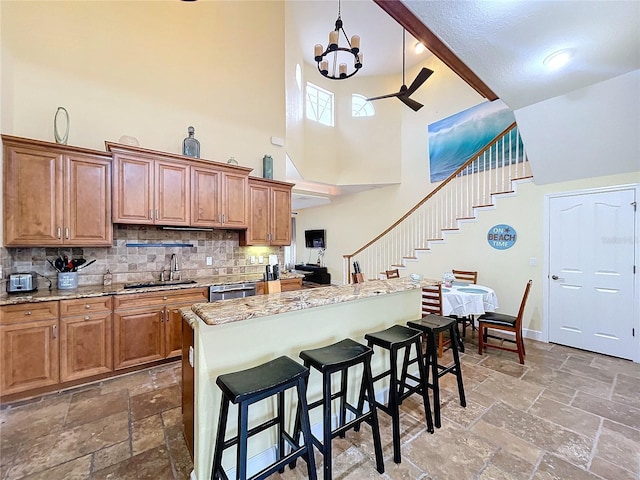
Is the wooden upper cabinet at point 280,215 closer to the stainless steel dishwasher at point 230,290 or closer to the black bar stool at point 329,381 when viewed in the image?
the stainless steel dishwasher at point 230,290

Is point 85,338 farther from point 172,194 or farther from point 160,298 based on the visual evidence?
point 172,194

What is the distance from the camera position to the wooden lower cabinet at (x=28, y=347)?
7.57 feet

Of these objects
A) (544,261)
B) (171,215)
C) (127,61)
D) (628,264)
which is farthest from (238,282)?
(628,264)

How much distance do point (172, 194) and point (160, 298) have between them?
1241 mm

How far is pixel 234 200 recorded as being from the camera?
379 centimetres

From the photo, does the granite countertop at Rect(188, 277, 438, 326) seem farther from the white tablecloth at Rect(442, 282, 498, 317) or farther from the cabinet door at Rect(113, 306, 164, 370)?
the white tablecloth at Rect(442, 282, 498, 317)

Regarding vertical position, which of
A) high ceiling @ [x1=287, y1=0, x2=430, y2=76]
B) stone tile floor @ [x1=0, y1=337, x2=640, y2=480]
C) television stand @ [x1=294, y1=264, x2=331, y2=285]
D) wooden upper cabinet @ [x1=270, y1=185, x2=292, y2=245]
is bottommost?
stone tile floor @ [x1=0, y1=337, x2=640, y2=480]

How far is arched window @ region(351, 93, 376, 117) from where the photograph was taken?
777 cm

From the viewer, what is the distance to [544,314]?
156 inches

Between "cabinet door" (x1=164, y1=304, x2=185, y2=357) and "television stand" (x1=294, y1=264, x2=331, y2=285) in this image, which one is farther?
"television stand" (x1=294, y1=264, x2=331, y2=285)

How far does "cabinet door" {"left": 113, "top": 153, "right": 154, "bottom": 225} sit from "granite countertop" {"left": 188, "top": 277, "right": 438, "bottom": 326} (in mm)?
1914

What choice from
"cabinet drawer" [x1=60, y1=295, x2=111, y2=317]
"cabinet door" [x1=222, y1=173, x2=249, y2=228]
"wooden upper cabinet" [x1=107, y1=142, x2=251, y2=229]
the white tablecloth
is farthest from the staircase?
"cabinet drawer" [x1=60, y1=295, x2=111, y2=317]

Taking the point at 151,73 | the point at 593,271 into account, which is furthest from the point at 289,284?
the point at 593,271

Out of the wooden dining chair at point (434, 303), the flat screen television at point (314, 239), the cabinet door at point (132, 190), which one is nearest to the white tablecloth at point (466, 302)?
the wooden dining chair at point (434, 303)
